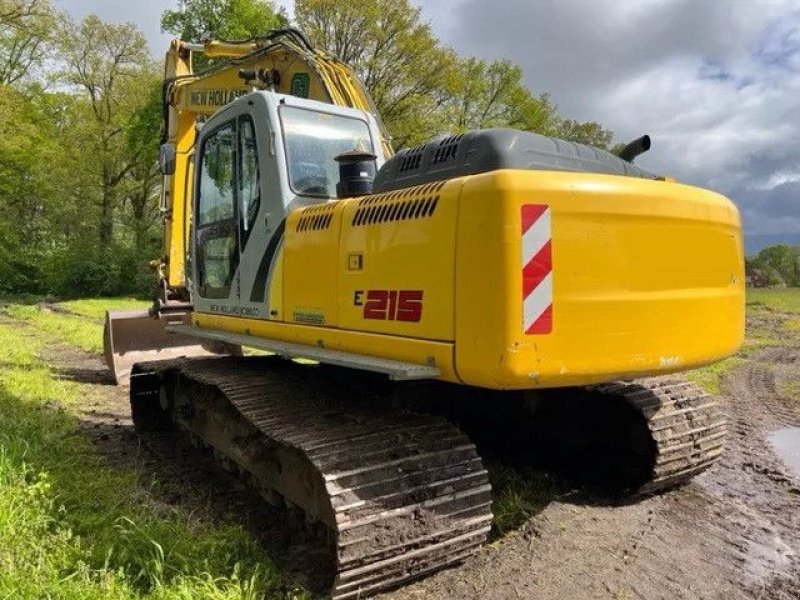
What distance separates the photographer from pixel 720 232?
3164mm

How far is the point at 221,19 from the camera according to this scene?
967 inches

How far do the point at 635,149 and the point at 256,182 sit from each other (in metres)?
2.27

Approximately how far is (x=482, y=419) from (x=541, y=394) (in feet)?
2.22

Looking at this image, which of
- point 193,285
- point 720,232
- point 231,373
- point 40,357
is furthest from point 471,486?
point 40,357

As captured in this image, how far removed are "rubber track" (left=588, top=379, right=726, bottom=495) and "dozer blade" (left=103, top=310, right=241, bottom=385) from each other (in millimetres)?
5117

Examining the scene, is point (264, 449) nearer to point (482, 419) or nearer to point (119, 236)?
point (482, 419)

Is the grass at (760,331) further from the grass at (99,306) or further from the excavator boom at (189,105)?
the grass at (99,306)

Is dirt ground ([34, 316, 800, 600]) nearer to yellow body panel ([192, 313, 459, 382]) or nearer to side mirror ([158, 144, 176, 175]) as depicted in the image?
yellow body panel ([192, 313, 459, 382])

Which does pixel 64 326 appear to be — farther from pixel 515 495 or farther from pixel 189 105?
pixel 515 495

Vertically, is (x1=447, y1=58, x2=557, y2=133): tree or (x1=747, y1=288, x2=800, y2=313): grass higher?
(x1=447, y1=58, x2=557, y2=133): tree

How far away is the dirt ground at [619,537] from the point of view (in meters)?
3.05

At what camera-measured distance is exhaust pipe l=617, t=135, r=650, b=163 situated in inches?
Result: 144

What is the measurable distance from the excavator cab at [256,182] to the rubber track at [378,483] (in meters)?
0.76

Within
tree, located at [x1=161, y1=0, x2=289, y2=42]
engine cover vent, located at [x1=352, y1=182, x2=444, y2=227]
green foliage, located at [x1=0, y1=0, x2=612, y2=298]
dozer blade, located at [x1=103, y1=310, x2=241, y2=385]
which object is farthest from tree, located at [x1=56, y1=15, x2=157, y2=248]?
engine cover vent, located at [x1=352, y1=182, x2=444, y2=227]
